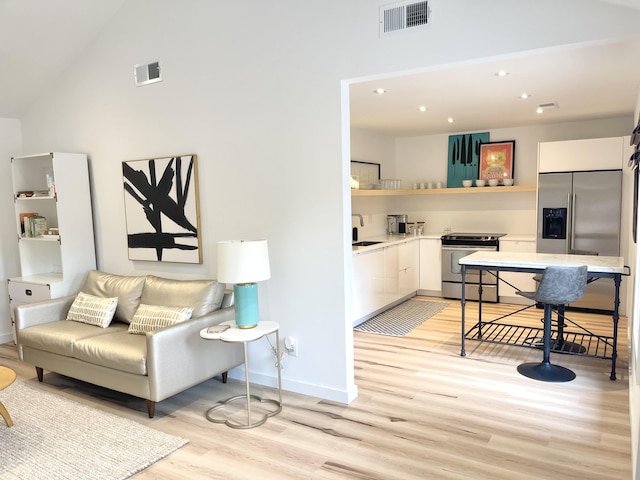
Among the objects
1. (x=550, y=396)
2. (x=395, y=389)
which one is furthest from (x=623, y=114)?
(x=395, y=389)

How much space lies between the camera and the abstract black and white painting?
3910mm

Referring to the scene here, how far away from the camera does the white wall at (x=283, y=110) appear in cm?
293

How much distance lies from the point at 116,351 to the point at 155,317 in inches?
16.3

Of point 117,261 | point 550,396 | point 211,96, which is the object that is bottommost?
point 550,396

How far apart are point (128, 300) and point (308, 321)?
1.64 meters

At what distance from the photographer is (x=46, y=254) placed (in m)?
5.08

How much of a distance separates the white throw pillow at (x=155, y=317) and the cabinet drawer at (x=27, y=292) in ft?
4.16

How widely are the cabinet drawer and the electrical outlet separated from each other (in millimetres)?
2420

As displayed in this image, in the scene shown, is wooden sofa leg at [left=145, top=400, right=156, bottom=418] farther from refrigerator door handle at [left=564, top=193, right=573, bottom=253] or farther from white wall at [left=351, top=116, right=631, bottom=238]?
refrigerator door handle at [left=564, top=193, right=573, bottom=253]

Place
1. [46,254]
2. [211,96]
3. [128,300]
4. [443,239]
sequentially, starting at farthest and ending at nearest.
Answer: [443,239]
[46,254]
[128,300]
[211,96]

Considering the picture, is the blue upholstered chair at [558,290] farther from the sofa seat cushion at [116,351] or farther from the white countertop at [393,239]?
the sofa seat cushion at [116,351]

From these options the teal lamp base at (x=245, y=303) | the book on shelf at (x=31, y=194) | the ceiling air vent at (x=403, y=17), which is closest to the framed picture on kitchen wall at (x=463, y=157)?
the ceiling air vent at (x=403, y=17)

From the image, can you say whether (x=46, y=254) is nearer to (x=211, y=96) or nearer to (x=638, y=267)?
(x=211, y=96)

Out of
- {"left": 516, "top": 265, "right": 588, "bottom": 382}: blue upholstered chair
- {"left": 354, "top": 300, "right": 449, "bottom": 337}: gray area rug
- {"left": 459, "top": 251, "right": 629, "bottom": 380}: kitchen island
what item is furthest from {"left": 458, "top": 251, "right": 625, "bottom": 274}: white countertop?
{"left": 354, "top": 300, "right": 449, "bottom": 337}: gray area rug
